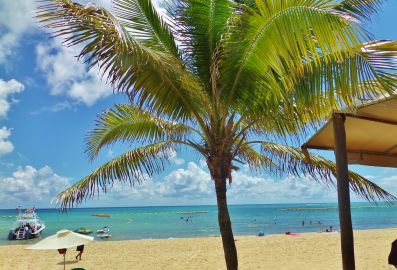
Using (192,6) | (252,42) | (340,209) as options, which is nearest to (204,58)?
(192,6)

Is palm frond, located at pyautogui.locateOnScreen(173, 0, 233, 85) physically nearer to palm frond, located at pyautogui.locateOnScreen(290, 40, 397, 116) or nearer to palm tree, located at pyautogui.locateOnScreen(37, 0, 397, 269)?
palm tree, located at pyautogui.locateOnScreen(37, 0, 397, 269)

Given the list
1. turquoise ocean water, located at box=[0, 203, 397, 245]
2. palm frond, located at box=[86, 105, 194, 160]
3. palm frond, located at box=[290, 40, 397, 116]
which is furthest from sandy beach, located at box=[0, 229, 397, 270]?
palm frond, located at box=[290, 40, 397, 116]

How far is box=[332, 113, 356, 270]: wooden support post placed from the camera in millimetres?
4637

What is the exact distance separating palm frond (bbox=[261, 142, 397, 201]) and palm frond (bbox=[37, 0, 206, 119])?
2.16 m

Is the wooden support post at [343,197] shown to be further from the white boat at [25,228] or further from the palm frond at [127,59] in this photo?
the white boat at [25,228]

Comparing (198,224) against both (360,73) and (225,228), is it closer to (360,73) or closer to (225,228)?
(225,228)

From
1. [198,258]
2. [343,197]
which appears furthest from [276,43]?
[198,258]

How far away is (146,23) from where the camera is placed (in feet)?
18.2

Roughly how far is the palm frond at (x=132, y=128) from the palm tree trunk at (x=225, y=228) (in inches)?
45.7

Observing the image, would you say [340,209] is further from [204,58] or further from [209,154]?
[204,58]

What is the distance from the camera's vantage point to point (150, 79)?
5.25 m

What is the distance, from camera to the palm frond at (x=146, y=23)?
5.33 meters

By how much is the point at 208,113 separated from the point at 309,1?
259 cm

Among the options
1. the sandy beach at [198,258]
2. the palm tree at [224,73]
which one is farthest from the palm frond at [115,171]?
the sandy beach at [198,258]
